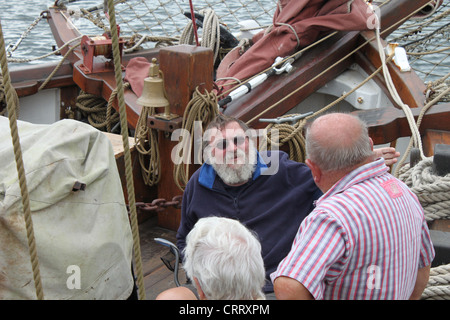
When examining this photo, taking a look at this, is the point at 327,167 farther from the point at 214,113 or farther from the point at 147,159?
the point at 147,159

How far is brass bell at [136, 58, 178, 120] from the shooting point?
313 cm

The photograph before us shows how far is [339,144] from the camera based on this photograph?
1.65 metres

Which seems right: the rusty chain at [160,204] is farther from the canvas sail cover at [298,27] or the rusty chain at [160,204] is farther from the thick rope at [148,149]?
the canvas sail cover at [298,27]

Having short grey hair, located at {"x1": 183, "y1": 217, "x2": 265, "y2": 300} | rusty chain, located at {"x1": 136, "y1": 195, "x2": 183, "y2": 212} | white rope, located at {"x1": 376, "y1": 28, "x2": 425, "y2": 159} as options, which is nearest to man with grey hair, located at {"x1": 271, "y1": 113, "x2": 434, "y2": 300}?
short grey hair, located at {"x1": 183, "y1": 217, "x2": 265, "y2": 300}

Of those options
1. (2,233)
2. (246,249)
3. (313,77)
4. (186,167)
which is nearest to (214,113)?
(186,167)

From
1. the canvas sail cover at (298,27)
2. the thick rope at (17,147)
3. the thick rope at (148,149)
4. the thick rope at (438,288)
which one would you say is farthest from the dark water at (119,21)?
the thick rope at (17,147)

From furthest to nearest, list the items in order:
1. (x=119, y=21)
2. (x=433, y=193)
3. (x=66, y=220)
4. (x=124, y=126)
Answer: (x=119, y=21) < (x=433, y=193) < (x=66, y=220) < (x=124, y=126)

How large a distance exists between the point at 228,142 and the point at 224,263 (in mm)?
1241

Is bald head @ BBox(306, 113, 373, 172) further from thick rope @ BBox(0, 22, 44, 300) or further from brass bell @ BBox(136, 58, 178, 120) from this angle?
brass bell @ BBox(136, 58, 178, 120)

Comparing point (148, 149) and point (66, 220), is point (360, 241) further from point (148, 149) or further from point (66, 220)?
point (148, 149)

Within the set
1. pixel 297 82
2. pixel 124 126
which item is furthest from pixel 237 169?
pixel 297 82

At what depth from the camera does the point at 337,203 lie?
5.11 ft

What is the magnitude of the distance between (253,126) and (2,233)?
2.04 metres

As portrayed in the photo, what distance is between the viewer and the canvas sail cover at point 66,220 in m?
1.86
